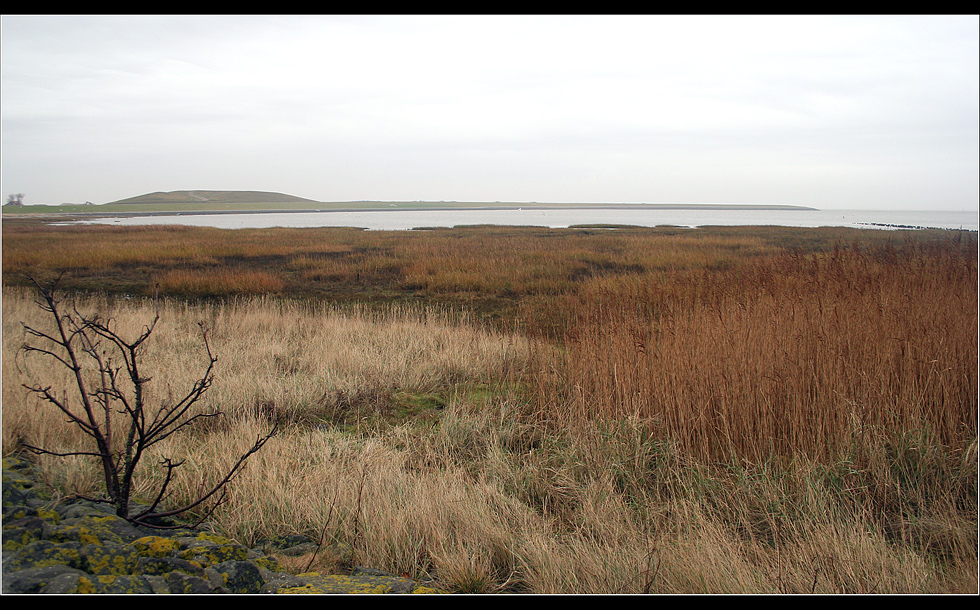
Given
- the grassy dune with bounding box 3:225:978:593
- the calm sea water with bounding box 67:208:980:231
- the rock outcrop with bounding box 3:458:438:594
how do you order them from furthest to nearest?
the calm sea water with bounding box 67:208:980:231
the grassy dune with bounding box 3:225:978:593
the rock outcrop with bounding box 3:458:438:594

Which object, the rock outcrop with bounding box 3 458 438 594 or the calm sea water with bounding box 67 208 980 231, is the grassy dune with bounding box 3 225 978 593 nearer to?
the rock outcrop with bounding box 3 458 438 594

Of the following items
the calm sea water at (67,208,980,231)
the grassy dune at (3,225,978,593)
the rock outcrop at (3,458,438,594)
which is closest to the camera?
the rock outcrop at (3,458,438,594)

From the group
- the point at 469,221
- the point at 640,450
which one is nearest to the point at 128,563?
the point at 640,450

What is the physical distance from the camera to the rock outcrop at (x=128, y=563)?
2145 mm

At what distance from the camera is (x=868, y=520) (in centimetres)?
313

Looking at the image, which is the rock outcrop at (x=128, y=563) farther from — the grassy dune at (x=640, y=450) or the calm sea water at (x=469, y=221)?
the calm sea water at (x=469, y=221)

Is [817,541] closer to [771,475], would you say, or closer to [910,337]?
[771,475]

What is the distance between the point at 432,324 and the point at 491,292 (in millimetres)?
5858

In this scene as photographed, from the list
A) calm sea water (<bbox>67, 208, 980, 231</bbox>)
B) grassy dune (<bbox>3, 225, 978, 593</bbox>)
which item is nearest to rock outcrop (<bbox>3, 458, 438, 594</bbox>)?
grassy dune (<bbox>3, 225, 978, 593</bbox>)

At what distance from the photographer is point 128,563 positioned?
231cm

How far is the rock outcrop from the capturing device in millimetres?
2145

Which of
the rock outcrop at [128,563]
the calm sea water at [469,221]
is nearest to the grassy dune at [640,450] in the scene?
the rock outcrop at [128,563]

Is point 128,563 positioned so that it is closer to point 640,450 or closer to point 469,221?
point 640,450
